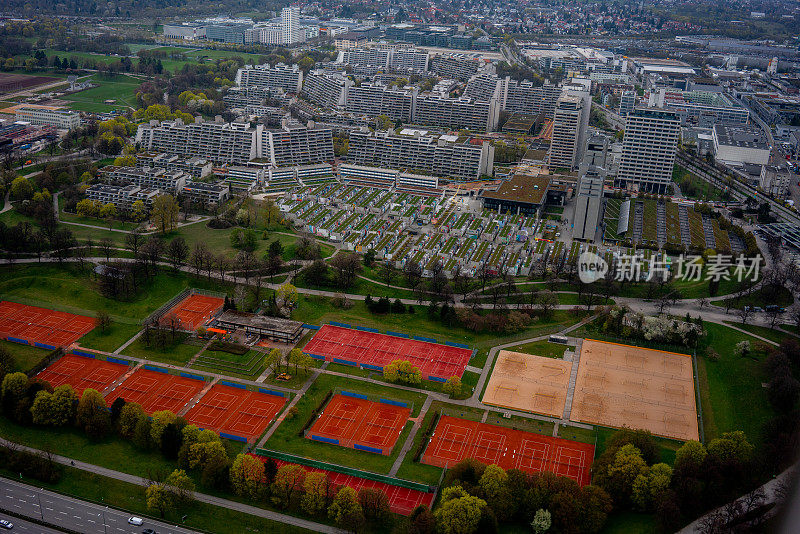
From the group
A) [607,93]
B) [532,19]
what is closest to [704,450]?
[607,93]

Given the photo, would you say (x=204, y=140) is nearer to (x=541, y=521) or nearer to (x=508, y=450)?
(x=508, y=450)

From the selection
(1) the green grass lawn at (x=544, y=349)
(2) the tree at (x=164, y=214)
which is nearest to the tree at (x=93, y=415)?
(2) the tree at (x=164, y=214)

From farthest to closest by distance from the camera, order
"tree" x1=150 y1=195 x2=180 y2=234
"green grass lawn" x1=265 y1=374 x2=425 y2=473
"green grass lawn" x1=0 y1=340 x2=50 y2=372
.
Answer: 1. "tree" x1=150 y1=195 x2=180 y2=234
2. "green grass lawn" x1=0 y1=340 x2=50 y2=372
3. "green grass lawn" x1=265 y1=374 x2=425 y2=473

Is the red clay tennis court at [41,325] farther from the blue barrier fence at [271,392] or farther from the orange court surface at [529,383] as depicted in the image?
the orange court surface at [529,383]

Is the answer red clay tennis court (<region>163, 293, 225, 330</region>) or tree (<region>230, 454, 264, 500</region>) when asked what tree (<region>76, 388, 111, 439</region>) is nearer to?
tree (<region>230, 454, 264, 500</region>)

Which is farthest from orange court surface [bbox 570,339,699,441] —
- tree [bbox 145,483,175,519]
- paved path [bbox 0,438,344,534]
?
tree [bbox 145,483,175,519]

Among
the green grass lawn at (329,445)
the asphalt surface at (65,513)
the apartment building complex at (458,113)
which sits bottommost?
the asphalt surface at (65,513)

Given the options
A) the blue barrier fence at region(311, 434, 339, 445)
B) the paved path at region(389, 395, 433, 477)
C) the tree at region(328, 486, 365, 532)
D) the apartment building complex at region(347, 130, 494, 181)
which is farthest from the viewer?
the apartment building complex at region(347, 130, 494, 181)
